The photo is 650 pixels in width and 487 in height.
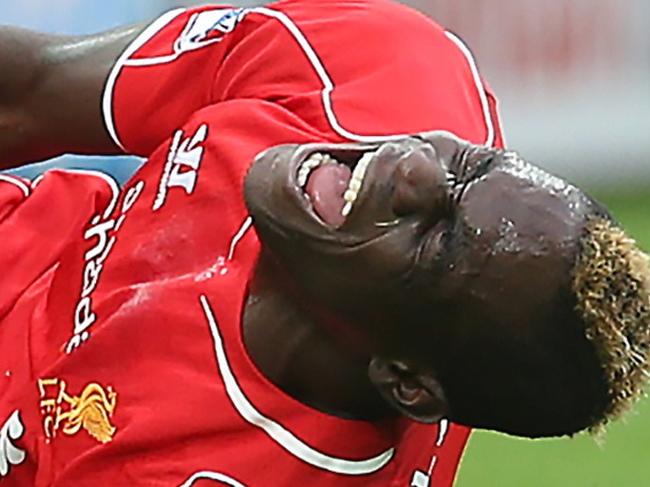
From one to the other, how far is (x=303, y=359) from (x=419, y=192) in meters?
0.25

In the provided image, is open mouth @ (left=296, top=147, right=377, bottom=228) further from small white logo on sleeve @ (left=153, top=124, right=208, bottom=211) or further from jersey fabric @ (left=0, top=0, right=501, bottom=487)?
small white logo on sleeve @ (left=153, top=124, right=208, bottom=211)

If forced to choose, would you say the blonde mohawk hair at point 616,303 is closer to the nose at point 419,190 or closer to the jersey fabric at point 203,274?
the nose at point 419,190

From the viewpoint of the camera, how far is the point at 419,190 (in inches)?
74.5

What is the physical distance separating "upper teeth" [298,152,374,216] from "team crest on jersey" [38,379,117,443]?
1.26ft

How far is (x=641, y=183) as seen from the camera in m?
5.85

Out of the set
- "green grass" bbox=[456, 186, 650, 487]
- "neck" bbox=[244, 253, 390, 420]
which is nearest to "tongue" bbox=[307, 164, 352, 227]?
"neck" bbox=[244, 253, 390, 420]

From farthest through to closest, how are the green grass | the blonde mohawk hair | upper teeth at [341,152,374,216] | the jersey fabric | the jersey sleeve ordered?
1. the green grass
2. the jersey sleeve
3. the jersey fabric
4. upper teeth at [341,152,374,216]
5. the blonde mohawk hair

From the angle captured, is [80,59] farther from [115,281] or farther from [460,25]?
[460,25]

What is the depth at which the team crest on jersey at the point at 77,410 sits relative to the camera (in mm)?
2154

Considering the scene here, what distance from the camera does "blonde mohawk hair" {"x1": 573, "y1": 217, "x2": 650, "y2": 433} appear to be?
1799 mm

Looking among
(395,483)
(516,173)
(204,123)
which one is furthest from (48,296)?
(516,173)

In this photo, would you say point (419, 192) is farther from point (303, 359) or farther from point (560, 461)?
point (560, 461)

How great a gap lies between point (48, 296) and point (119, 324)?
0.76 ft

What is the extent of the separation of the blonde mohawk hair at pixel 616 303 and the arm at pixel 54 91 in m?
0.78
